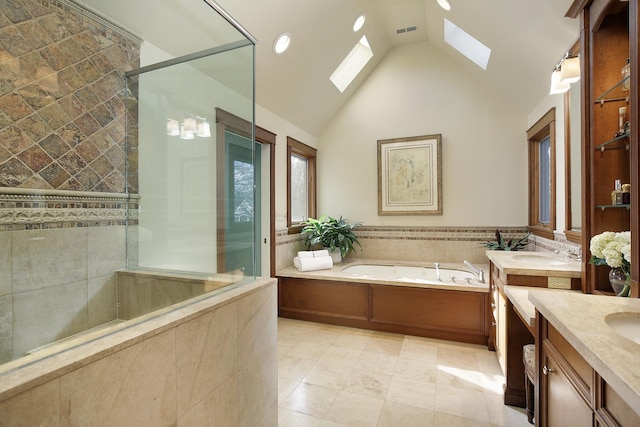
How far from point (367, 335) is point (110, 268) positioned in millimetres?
2335

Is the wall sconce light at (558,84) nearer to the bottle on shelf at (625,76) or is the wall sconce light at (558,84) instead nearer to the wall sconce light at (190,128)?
the bottle on shelf at (625,76)

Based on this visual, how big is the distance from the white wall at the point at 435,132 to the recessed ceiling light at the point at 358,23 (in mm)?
1074

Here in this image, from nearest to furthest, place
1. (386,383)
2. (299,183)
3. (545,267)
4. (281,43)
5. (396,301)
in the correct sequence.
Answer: (545,267) < (386,383) < (281,43) < (396,301) < (299,183)

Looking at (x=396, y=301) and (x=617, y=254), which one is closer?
(x=617, y=254)

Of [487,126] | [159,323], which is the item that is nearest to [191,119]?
[159,323]

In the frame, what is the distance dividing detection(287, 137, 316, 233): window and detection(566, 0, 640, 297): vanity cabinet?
288 centimetres

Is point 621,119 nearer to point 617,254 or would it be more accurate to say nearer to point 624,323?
point 617,254

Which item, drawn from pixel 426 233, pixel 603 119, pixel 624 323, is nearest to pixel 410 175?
pixel 426 233

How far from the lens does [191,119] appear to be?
233 centimetres

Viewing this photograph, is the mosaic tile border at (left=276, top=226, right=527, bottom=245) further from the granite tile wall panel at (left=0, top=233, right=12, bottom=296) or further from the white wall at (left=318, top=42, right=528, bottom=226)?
the granite tile wall panel at (left=0, top=233, right=12, bottom=296)

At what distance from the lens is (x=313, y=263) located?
3617 millimetres

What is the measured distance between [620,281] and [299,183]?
350cm

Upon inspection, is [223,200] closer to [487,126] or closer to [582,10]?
[582,10]

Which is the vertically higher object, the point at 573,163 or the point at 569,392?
the point at 573,163
